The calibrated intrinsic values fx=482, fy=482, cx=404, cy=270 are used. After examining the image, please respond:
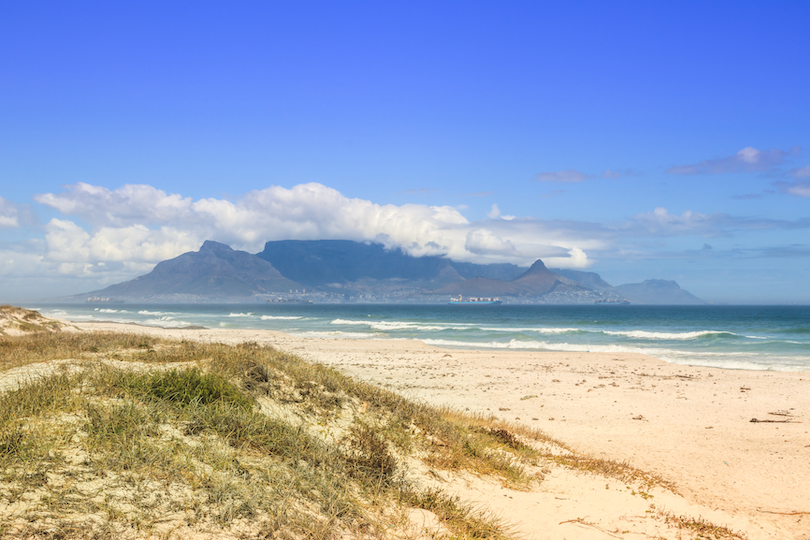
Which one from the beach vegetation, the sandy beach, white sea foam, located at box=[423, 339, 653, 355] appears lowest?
white sea foam, located at box=[423, 339, 653, 355]

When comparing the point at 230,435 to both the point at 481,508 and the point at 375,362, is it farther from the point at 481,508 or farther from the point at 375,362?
the point at 375,362

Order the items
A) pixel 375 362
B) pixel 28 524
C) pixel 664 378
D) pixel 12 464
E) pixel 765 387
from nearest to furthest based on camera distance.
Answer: pixel 28 524, pixel 12 464, pixel 765 387, pixel 664 378, pixel 375 362

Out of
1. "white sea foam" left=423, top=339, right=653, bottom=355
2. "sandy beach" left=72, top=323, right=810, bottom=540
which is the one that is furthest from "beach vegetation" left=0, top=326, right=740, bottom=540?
"white sea foam" left=423, top=339, right=653, bottom=355

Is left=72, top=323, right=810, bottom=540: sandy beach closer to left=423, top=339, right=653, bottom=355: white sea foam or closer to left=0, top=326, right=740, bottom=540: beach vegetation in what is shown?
left=0, top=326, right=740, bottom=540: beach vegetation

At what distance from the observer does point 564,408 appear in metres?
13.0

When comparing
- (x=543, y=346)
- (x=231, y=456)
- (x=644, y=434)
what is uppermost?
(x=231, y=456)

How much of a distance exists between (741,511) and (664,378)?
1351 centimetres

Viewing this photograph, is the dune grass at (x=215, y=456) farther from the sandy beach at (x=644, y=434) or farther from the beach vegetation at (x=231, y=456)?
the sandy beach at (x=644, y=434)

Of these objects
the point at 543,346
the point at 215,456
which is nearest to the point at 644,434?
the point at 215,456

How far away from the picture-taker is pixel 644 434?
1024 cm

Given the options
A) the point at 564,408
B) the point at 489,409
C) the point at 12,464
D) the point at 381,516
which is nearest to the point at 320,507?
the point at 381,516

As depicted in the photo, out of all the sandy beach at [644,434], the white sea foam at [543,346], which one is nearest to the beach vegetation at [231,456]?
the sandy beach at [644,434]

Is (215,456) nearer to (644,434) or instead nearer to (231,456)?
(231,456)

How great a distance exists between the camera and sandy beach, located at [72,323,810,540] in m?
5.84
